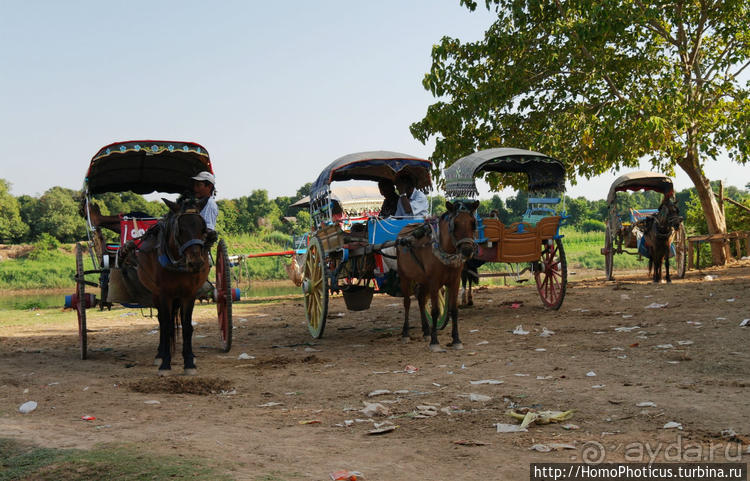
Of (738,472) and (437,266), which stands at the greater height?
(437,266)

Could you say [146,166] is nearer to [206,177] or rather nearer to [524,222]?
[206,177]

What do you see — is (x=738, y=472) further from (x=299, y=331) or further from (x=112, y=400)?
(x=299, y=331)

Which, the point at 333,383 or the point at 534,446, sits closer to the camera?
the point at 534,446

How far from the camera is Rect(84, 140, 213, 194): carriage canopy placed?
8.30m

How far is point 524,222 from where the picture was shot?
10523 millimetres

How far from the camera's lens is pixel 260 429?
189 inches

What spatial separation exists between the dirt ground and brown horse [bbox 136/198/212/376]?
1.62 ft

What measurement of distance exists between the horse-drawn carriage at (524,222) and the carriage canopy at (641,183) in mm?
6152

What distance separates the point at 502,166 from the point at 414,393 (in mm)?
7108

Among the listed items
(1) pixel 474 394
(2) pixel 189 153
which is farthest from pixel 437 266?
(2) pixel 189 153

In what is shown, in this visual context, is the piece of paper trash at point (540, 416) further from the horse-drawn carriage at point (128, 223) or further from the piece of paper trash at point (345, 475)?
the horse-drawn carriage at point (128, 223)

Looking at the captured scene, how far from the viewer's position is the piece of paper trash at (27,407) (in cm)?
553

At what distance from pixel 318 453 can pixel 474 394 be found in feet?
6.51

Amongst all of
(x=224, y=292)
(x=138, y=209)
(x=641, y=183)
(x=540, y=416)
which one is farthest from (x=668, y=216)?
(x=138, y=209)
